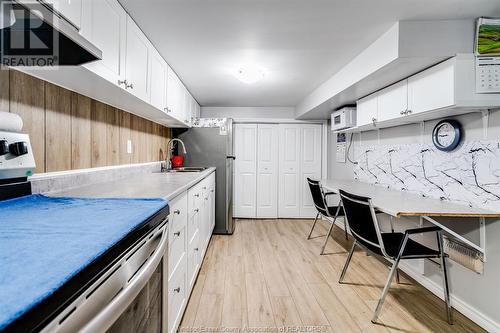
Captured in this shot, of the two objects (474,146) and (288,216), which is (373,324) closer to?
(474,146)

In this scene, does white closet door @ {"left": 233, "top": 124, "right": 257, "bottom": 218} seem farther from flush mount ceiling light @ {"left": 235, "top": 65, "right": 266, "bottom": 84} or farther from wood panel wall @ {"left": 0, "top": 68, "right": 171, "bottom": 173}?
wood panel wall @ {"left": 0, "top": 68, "right": 171, "bottom": 173}

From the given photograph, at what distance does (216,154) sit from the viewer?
3.80m

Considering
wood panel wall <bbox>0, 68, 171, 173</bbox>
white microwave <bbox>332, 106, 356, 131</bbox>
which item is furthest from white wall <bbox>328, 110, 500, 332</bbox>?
wood panel wall <bbox>0, 68, 171, 173</bbox>

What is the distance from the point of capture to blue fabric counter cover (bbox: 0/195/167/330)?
44cm

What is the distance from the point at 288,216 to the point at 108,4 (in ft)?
13.8

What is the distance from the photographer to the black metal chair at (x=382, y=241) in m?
1.81

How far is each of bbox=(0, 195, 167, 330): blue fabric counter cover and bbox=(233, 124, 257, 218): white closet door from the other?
364cm

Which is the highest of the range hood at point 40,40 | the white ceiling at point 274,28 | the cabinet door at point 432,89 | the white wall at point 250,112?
the white ceiling at point 274,28

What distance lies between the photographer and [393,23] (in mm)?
1846

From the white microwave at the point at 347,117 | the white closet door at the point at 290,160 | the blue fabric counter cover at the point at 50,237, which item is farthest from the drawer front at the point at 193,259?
the white closet door at the point at 290,160

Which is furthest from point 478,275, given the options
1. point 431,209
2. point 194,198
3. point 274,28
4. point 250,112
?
point 250,112

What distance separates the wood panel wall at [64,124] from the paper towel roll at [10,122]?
0.24ft

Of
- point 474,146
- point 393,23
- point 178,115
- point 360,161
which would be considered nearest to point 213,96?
point 178,115

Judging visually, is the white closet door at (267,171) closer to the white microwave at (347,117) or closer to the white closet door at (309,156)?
the white closet door at (309,156)
